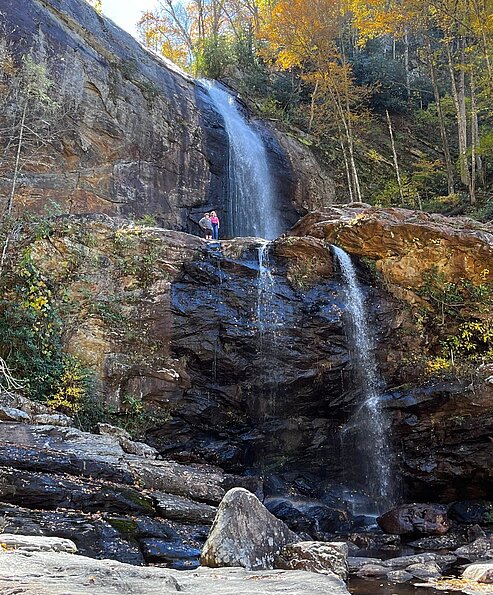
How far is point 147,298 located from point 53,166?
5.31 metres

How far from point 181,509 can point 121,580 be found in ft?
12.0

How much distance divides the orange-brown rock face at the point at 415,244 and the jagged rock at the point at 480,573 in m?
7.76

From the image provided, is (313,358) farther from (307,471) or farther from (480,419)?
(480,419)

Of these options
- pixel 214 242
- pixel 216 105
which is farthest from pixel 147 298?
pixel 216 105

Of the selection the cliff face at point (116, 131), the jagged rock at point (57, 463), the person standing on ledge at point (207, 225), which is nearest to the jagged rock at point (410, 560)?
the jagged rock at point (57, 463)

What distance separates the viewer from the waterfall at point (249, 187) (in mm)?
18109

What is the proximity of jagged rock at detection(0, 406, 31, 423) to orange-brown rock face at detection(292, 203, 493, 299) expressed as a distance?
8722 mm

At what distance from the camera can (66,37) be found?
15430mm

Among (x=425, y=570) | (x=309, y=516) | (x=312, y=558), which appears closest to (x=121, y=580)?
(x=312, y=558)

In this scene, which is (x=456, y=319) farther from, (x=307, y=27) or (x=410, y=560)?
(x=307, y=27)

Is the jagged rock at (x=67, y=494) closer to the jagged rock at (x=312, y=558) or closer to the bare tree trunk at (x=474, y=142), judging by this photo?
the jagged rock at (x=312, y=558)

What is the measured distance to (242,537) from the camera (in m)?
5.02

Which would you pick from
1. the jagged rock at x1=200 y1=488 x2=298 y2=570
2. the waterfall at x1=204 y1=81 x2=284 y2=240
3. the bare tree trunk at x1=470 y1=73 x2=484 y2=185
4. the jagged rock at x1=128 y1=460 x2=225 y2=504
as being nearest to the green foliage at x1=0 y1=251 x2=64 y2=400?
the jagged rock at x1=128 y1=460 x2=225 y2=504

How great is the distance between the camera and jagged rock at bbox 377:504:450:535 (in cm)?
916
